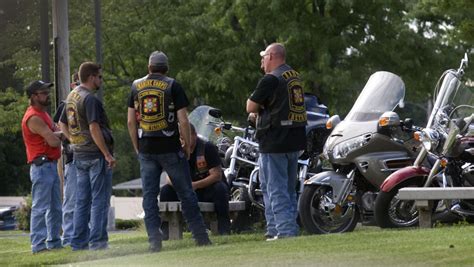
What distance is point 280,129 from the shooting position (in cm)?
1187

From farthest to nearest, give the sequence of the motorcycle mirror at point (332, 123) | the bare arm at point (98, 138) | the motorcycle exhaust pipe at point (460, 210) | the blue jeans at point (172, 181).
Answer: the motorcycle mirror at point (332, 123) → the motorcycle exhaust pipe at point (460, 210) → the bare arm at point (98, 138) → the blue jeans at point (172, 181)

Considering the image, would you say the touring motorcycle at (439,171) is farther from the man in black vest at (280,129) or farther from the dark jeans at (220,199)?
the dark jeans at (220,199)

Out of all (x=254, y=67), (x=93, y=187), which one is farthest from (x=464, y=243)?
(x=254, y=67)

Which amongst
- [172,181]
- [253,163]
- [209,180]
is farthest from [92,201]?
[253,163]

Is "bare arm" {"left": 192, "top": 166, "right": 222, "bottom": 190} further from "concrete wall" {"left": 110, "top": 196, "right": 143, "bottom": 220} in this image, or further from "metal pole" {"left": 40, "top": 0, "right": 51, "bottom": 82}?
"concrete wall" {"left": 110, "top": 196, "right": 143, "bottom": 220}

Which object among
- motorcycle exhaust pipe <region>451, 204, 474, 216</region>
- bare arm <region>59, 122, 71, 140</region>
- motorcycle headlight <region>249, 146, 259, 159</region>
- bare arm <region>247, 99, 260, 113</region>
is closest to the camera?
bare arm <region>247, 99, 260, 113</region>

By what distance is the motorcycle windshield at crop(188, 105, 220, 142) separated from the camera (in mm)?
15457

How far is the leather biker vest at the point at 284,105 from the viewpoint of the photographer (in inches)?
467

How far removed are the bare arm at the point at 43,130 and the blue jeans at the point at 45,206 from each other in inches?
10.3

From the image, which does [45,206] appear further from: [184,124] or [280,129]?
[280,129]

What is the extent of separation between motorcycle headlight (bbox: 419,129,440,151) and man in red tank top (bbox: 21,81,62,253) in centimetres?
380

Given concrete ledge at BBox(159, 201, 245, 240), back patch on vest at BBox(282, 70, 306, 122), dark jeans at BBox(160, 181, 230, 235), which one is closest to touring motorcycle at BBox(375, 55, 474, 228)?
back patch on vest at BBox(282, 70, 306, 122)

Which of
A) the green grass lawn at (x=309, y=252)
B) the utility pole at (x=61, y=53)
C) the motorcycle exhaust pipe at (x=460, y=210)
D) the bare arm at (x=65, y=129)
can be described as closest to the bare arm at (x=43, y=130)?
the bare arm at (x=65, y=129)

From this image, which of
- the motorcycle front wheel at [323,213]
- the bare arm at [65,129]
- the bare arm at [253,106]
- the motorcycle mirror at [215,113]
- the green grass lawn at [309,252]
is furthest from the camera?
the motorcycle mirror at [215,113]
